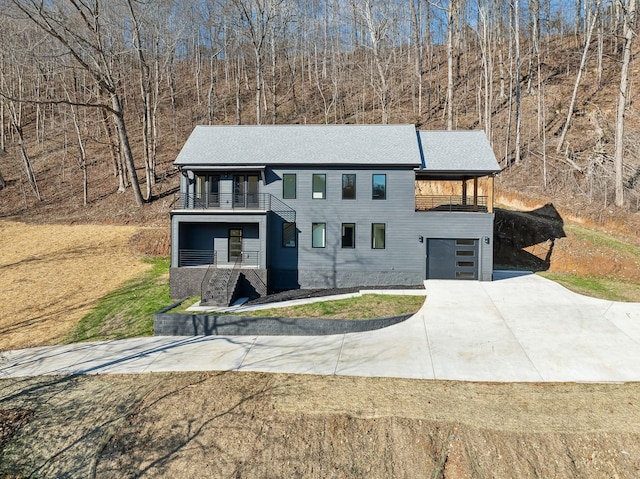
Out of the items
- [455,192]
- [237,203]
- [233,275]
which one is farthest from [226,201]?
[455,192]

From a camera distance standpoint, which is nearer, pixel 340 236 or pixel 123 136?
pixel 340 236

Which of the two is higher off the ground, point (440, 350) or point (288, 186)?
point (288, 186)

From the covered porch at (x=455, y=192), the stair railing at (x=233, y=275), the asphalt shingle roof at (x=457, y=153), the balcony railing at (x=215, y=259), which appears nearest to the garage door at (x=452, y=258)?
the covered porch at (x=455, y=192)

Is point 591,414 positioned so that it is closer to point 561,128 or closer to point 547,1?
point 561,128

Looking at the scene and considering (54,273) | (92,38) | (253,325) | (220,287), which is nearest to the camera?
(253,325)

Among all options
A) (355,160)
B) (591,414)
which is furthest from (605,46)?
(591,414)

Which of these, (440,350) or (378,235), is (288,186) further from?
(440,350)
